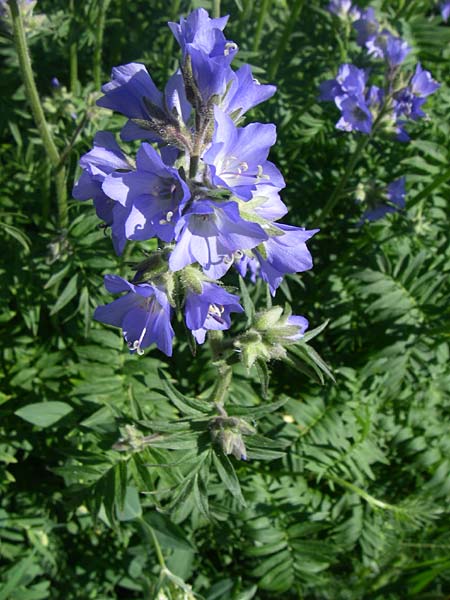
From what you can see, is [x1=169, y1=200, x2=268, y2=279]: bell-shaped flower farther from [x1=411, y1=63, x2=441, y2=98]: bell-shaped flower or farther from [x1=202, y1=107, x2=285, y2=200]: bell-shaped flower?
[x1=411, y1=63, x2=441, y2=98]: bell-shaped flower

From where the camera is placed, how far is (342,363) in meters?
3.40

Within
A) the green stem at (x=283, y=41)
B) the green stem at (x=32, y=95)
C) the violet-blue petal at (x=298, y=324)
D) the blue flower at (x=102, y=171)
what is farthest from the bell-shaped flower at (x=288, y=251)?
the green stem at (x=283, y=41)

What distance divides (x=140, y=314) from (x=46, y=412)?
3.35 ft

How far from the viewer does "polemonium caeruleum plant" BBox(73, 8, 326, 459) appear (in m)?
1.46

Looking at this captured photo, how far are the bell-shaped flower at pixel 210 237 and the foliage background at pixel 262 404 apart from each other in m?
0.98

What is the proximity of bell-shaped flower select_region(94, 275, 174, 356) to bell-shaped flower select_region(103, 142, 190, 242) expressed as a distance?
0.16 metres

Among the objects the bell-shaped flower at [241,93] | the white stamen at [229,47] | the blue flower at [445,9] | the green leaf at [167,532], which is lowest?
the green leaf at [167,532]

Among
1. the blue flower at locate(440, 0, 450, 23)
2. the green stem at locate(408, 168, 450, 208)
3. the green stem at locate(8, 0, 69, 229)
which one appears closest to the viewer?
the green stem at locate(8, 0, 69, 229)

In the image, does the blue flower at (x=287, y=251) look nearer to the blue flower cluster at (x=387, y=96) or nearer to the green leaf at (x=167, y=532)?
the green leaf at (x=167, y=532)

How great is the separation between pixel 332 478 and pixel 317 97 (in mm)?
1999

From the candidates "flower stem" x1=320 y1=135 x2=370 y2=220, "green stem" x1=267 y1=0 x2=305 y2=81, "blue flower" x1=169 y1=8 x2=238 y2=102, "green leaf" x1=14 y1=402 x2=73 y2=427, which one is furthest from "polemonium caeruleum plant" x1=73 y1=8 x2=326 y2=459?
"green stem" x1=267 y1=0 x2=305 y2=81

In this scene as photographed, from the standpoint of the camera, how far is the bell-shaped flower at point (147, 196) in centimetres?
147

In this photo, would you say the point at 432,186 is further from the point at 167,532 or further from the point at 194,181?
the point at 167,532

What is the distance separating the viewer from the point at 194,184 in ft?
4.93
